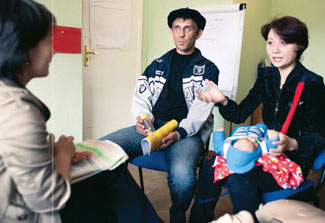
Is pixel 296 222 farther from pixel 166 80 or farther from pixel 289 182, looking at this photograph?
pixel 166 80

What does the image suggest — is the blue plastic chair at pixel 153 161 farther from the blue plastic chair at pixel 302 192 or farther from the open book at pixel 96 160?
the open book at pixel 96 160

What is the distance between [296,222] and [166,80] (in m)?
0.95

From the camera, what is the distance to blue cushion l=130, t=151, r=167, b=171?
1335 millimetres

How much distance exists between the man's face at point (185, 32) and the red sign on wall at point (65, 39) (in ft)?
2.49

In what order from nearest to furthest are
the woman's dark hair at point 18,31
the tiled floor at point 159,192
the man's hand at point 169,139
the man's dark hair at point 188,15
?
the woman's dark hair at point 18,31 → the man's hand at point 169,139 → the man's dark hair at point 188,15 → the tiled floor at point 159,192

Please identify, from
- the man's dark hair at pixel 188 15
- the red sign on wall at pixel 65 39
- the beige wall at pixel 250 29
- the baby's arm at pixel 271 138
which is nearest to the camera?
the red sign on wall at pixel 65 39

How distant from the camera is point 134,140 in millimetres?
1343

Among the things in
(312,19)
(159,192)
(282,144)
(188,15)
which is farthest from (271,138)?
(312,19)

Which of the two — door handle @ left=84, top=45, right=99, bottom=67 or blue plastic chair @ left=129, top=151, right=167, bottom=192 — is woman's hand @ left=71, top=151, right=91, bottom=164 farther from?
door handle @ left=84, top=45, right=99, bottom=67

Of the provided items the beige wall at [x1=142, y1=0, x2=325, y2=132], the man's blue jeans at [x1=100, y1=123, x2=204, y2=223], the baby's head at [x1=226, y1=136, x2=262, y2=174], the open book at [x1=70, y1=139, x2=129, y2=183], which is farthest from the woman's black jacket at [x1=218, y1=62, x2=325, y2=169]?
the beige wall at [x1=142, y1=0, x2=325, y2=132]

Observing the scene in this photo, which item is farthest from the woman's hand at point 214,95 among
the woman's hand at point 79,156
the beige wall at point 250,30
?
the beige wall at point 250,30

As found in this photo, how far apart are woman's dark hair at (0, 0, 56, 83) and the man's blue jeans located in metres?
0.83

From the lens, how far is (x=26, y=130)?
0.44 metres

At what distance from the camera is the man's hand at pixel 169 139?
1.26m
